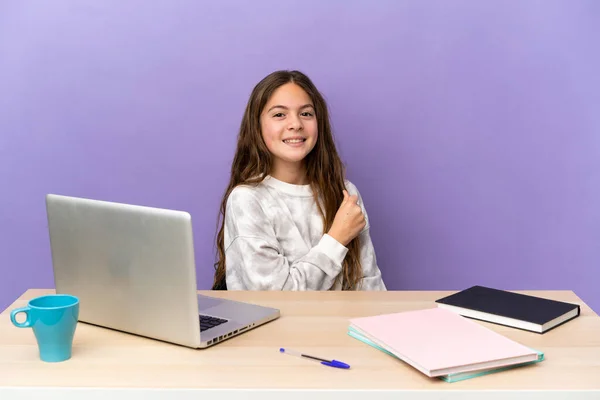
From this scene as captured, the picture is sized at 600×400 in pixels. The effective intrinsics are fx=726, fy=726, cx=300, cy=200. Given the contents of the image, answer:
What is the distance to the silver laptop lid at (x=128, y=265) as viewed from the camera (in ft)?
Result: 3.86

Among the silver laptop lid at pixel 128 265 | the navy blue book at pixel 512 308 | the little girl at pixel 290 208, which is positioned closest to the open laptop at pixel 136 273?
the silver laptop lid at pixel 128 265

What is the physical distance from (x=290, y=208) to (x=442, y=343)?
3.15ft

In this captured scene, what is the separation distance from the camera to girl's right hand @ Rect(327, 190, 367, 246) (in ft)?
6.34

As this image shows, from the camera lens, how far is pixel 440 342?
1.19 meters

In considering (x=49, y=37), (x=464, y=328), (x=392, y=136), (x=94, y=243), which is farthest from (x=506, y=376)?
(x=49, y=37)

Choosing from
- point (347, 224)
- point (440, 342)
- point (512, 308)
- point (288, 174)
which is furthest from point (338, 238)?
point (440, 342)

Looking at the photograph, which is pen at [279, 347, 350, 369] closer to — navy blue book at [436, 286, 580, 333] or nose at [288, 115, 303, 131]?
navy blue book at [436, 286, 580, 333]

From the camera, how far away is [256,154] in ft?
7.00

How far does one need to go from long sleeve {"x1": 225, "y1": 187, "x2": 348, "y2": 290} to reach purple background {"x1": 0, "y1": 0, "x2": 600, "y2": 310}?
2.25ft

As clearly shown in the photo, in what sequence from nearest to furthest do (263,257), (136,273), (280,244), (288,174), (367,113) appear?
(136,273)
(263,257)
(280,244)
(288,174)
(367,113)

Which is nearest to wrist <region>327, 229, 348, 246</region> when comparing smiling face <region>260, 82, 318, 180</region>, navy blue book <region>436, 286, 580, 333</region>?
smiling face <region>260, 82, 318, 180</region>

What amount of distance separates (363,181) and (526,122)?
620 mm

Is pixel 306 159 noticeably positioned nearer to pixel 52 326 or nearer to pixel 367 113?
pixel 367 113

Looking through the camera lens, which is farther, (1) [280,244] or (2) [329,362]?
(1) [280,244]
